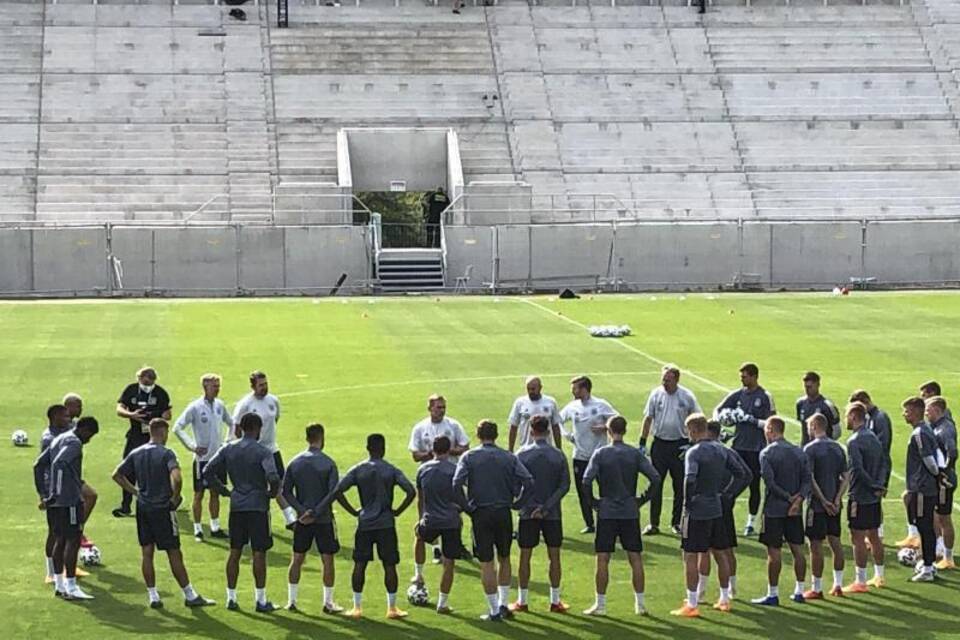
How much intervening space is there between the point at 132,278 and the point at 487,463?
4251cm

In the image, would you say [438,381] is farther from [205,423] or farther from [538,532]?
[538,532]

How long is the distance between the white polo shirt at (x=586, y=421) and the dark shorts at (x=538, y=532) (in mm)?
2863

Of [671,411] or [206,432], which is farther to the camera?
[206,432]

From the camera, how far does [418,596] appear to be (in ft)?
59.2

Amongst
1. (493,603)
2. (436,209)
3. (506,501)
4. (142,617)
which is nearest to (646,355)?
(506,501)

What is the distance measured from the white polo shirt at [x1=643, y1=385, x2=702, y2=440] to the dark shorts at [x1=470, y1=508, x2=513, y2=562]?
4.10 m

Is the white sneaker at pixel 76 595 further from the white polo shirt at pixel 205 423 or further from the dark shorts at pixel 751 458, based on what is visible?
the dark shorts at pixel 751 458

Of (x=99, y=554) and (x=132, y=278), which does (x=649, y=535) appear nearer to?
(x=99, y=554)

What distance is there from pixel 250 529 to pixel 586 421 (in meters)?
4.73

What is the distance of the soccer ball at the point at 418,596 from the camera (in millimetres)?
18000

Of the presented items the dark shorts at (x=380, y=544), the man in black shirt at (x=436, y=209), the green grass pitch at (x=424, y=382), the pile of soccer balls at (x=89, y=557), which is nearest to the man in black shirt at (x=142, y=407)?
the green grass pitch at (x=424, y=382)

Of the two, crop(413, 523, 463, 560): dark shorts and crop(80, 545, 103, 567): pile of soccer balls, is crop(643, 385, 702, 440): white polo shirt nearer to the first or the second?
crop(413, 523, 463, 560): dark shorts

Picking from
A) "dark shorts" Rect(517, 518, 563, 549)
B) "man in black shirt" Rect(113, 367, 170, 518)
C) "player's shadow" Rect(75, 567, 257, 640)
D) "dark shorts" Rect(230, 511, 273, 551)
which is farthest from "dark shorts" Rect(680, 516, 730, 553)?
"man in black shirt" Rect(113, 367, 170, 518)

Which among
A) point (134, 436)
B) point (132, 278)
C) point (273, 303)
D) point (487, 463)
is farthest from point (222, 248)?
point (487, 463)
